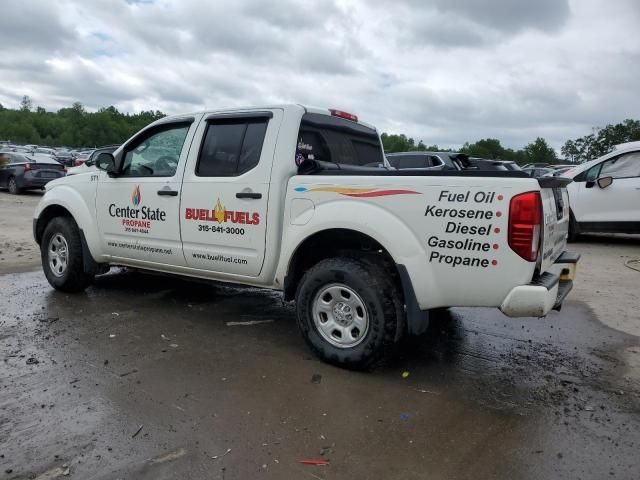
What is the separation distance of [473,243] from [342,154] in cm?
185

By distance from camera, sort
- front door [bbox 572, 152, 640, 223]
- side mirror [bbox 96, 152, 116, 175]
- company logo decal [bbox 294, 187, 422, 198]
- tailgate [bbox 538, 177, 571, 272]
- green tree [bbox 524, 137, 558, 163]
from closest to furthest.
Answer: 1. tailgate [bbox 538, 177, 571, 272]
2. company logo decal [bbox 294, 187, 422, 198]
3. side mirror [bbox 96, 152, 116, 175]
4. front door [bbox 572, 152, 640, 223]
5. green tree [bbox 524, 137, 558, 163]

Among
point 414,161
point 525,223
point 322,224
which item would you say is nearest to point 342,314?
point 322,224

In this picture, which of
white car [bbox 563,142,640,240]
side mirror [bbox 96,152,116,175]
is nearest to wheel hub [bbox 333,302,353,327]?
side mirror [bbox 96,152,116,175]

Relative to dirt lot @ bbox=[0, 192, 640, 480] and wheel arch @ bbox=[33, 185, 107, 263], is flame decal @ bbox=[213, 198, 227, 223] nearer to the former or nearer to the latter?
dirt lot @ bbox=[0, 192, 640, 480]

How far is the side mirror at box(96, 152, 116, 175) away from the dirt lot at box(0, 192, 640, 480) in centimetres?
139

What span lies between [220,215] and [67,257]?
2.27 m

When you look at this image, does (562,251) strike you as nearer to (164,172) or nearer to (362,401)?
(362,401)

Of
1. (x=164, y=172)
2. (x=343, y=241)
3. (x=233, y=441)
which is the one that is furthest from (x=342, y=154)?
(x=233, y=441)

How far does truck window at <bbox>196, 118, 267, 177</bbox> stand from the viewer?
171 inches

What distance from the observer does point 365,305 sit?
367 cm

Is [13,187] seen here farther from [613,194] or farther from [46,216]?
[613,194]

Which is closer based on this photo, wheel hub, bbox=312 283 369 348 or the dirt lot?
the dirt lot

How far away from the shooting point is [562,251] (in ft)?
13.8

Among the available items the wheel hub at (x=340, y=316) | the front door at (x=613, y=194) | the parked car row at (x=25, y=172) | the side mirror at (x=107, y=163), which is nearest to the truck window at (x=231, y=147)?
the side mirror at (x=107, y=163)
